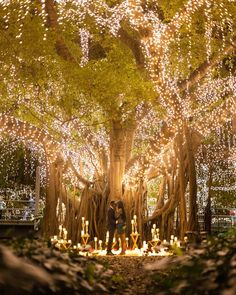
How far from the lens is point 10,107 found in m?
11.3

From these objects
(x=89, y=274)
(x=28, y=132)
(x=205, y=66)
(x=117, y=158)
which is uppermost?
(x=205, y=66)

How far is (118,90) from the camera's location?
956 centimetres

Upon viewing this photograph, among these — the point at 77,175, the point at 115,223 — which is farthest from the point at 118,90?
the point at 115,223

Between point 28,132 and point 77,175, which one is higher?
point 28,132

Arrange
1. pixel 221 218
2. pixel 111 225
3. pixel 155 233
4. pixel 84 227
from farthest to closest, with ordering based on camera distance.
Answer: pixel 221 218 → pixel 84 227 → pixel 155 233 → pixel 111 225

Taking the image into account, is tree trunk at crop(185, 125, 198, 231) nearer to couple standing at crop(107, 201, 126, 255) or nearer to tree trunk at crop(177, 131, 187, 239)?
tree trunk at crop(177, 131, 187, 239)

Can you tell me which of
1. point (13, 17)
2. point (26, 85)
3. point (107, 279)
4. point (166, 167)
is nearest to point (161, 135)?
point (166, 167)

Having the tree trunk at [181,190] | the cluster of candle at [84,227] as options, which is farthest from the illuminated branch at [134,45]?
the cluster of candle at [84,227]

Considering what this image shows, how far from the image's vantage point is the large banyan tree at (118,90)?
9086 mm

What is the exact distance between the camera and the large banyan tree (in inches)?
358

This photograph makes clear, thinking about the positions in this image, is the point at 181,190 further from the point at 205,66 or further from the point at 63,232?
the point at 63,232

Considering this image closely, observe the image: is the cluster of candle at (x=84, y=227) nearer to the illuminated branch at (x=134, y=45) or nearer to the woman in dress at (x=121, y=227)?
the woman in dress at (x=121, y=227)

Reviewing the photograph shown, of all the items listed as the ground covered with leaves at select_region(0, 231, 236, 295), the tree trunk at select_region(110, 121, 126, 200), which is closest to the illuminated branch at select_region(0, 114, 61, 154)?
the tree trunk at select_region(110, 121, 126, 200)

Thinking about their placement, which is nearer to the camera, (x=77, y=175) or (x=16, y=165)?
(x=77, y=175)
